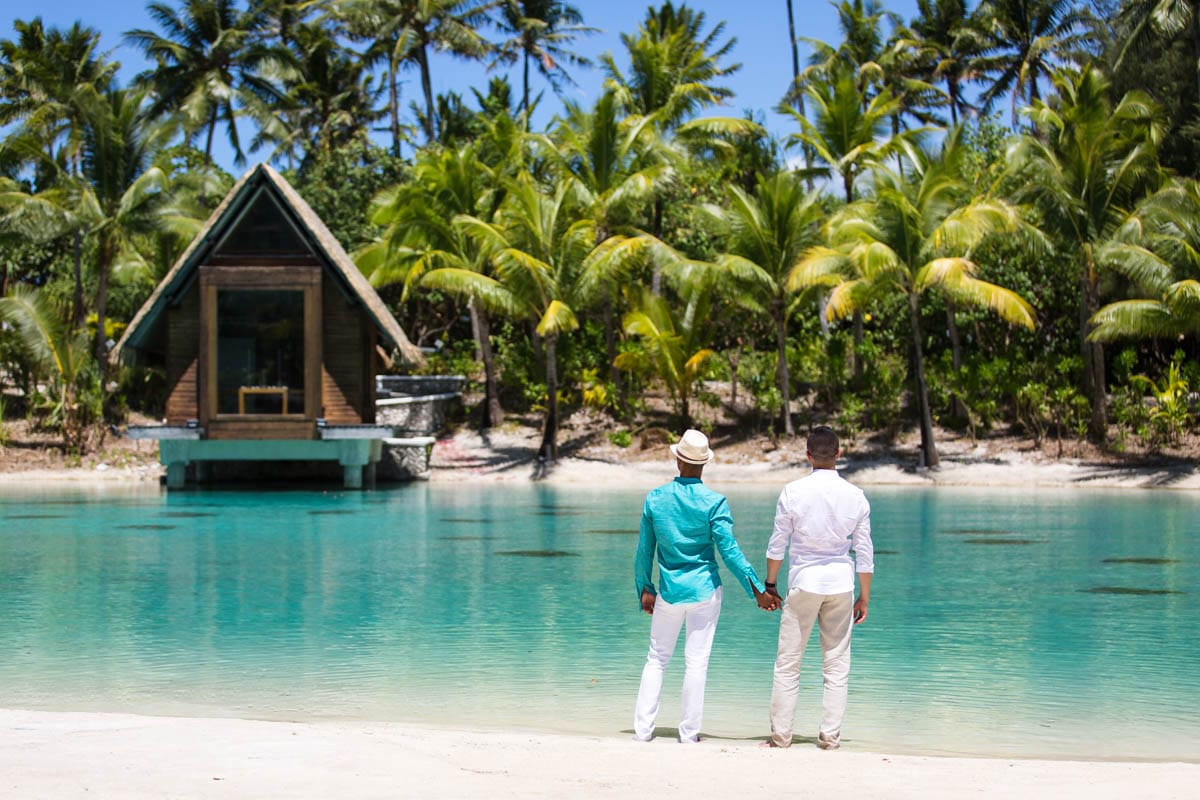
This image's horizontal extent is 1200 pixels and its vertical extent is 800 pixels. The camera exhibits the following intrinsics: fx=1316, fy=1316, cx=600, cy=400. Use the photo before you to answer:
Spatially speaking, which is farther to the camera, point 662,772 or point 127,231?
point 127,231

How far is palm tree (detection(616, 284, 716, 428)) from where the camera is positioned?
2866 cm

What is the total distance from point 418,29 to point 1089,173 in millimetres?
21679

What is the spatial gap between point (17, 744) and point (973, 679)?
502 centimetres

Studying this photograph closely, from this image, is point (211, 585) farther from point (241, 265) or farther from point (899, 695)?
point (241, 265)

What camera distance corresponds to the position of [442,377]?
106 ft

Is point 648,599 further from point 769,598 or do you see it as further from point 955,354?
point 955,354

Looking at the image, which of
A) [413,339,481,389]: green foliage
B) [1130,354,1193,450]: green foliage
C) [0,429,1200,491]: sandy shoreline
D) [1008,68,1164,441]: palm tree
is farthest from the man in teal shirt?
[413,339,481,389]: green foliage

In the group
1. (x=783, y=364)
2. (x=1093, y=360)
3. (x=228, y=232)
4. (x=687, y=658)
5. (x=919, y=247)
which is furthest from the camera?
(x=783, y=364)

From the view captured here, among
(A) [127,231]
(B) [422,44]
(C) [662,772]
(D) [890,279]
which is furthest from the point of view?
(B) [422,44]

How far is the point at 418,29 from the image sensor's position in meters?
39.9

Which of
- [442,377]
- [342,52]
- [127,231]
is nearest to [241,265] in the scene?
[127,231]

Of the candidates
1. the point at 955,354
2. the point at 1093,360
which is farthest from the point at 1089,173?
the point at 955,354

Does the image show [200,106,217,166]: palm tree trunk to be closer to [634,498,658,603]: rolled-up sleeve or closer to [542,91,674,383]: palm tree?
[542,91,674,383]: palm tree

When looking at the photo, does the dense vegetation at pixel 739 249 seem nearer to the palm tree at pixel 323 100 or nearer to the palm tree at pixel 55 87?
the palm tree at pixel 55 87
